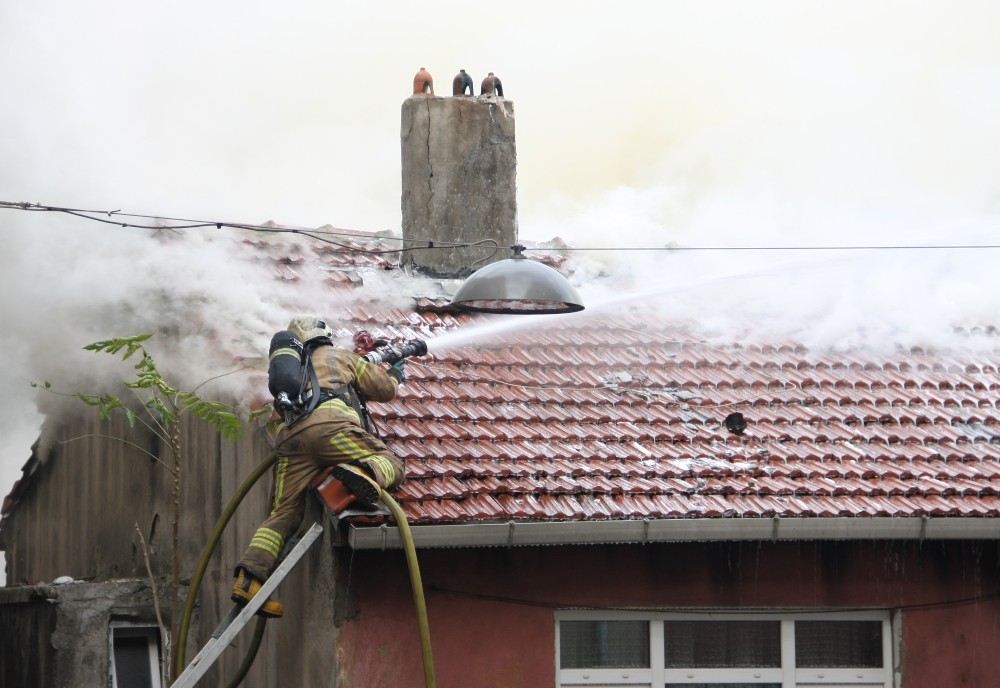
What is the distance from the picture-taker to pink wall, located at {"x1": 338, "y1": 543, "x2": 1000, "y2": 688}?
9.73 meters

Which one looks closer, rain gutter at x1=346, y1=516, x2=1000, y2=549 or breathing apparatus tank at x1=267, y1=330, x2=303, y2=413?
rain gutter at x1=346, y1=516, x2=1000, y2=549

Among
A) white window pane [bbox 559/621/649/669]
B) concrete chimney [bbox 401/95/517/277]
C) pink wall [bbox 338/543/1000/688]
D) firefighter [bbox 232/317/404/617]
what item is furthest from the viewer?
concrete chimney [bbox 401/95/517/277]

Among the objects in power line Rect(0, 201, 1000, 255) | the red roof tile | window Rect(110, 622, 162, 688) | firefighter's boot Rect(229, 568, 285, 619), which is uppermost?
power line Rect(0, 201, 1000, 255)

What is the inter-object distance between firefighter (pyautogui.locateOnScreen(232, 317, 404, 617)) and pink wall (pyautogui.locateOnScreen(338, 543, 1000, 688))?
1.48ft

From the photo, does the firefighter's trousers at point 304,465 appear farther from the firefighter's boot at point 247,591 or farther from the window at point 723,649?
the window at point 723,649

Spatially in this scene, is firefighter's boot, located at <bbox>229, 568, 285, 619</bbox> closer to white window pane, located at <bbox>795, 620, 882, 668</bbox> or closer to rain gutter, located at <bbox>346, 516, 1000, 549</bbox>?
rain gutter, located at <bbox>346, 516, 1000, 549</bbox>

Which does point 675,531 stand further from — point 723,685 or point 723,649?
point 723,685

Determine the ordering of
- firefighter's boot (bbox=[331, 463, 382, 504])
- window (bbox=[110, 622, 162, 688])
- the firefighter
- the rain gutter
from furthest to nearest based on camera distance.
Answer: window (bbox=[110, 622, 162, 688]) < the firefighter < the rain gutter < firefighter's boot (bbox=[331, 463, 382, 504])

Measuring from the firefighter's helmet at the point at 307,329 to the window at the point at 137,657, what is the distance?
3.50m

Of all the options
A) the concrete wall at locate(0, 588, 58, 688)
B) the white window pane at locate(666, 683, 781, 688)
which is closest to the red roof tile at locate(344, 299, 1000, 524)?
the white window pane at locate(666, 683, 781, 688)

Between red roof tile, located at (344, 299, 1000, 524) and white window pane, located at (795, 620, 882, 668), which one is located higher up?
red roof tile, located at (344, 299, 1000, 524)

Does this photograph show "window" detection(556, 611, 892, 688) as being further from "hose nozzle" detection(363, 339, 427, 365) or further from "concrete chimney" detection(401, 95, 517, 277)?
"concrete chimney" detection(401, 95, 517, 277)

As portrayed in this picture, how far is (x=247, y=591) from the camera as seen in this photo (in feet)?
30.7

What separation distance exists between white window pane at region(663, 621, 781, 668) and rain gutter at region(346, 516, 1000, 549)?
2.72 ft
